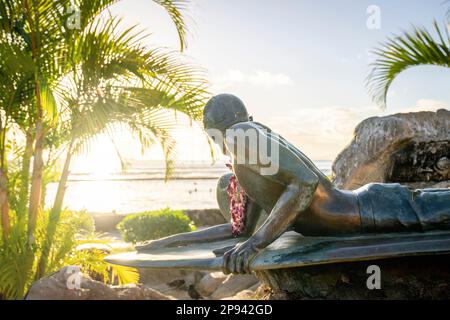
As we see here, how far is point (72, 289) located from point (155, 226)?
17.9 feet

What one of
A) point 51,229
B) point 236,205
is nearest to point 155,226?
point 51,229

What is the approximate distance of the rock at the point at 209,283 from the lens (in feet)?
23.0

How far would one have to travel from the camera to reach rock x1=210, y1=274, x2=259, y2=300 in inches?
255

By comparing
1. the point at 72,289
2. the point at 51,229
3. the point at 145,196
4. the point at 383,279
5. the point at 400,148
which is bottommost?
the point at 145,196

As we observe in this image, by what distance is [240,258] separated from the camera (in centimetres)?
175

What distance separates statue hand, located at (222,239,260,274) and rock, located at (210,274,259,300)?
4827 mm

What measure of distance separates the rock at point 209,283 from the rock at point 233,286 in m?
0.16

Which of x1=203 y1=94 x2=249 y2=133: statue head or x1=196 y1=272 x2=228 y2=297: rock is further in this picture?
x1=196 y1=272 x2=228 y2=297: rock

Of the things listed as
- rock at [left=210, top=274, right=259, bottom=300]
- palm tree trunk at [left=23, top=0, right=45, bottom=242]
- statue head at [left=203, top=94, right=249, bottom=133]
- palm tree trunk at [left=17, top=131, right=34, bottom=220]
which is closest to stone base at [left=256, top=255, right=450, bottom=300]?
statue head at [left=203, top=94, right=249, bottom=133]

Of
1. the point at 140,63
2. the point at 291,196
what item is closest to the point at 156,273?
the point at 140,63

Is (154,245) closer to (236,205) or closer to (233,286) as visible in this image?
(236,205)

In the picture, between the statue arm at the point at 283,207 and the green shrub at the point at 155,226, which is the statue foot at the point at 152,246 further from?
the green shrub at the point at 155,226

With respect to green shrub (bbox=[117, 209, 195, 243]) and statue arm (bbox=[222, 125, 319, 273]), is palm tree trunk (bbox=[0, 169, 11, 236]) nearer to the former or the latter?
statue arm (bbox=[222, 125, 319, 273])

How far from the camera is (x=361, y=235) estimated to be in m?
2.03
